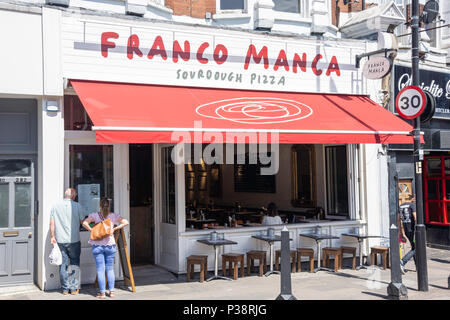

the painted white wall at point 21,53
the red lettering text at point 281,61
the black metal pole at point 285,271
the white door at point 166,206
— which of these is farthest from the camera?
the red lettering text at point 281,61

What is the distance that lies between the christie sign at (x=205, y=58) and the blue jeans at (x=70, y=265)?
2880 mm

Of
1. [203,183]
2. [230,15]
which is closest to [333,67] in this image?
[230,15]

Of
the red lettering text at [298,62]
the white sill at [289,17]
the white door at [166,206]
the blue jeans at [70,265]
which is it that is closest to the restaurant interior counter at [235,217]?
the white door at [166,206]

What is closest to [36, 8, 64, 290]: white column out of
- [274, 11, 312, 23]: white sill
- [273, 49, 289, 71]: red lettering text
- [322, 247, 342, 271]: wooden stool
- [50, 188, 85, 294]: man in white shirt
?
[50, 188, 85, 294]: man in white shirt

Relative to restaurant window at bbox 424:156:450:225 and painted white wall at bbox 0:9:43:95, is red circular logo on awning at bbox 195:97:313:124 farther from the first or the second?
restaurant window at bbox 424:156:450:225

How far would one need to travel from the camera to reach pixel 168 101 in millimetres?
9188

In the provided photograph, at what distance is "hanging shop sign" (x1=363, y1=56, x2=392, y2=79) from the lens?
10.5 m

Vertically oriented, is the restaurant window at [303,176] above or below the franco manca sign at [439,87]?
below

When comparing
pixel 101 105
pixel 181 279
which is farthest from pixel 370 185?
pixel 101 105

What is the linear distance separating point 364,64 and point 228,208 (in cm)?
653

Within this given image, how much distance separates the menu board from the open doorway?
6.39 ft

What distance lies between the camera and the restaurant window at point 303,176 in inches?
522

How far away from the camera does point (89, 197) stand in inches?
368

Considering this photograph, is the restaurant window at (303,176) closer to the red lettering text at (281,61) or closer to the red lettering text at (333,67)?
the red lettering text at (333,67)
